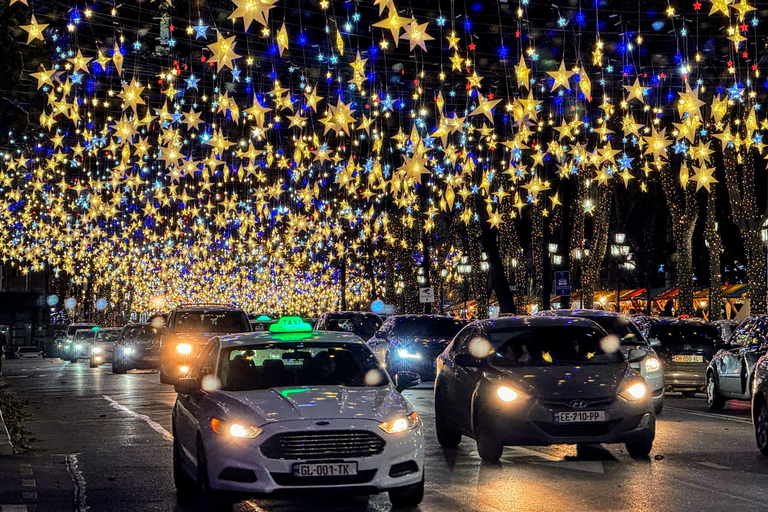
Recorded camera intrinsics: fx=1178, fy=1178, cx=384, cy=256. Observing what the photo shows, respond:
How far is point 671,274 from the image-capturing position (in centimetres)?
7631

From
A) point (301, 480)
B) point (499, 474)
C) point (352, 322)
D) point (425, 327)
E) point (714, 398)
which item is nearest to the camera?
point (301, 480)

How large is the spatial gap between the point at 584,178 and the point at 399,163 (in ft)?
35.2

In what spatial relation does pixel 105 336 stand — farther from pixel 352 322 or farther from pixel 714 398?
pixel 714 398

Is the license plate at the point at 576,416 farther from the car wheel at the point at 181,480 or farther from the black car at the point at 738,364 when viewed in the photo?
the black car at the point at 738,364

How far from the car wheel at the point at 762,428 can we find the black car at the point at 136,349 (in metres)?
26.7

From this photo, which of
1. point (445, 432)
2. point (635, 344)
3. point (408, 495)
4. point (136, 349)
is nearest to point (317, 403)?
point (408, 495)

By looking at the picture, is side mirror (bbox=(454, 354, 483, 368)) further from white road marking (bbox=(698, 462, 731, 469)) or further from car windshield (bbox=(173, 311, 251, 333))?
car windshield (bbox=(173, 311, 251, 333))

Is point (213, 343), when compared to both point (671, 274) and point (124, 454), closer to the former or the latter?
point (124, 454)

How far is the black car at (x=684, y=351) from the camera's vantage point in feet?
84.3

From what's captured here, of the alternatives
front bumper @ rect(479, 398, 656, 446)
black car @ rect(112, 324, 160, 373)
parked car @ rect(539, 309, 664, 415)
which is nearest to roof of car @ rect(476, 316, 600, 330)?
front bumper @ rect(479, 398, 656, 446)

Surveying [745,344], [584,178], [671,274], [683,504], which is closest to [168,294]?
[671,274]

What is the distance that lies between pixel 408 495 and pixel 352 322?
2502 centimetres

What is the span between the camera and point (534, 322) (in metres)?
14.1

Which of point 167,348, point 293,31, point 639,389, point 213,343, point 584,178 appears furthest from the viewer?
point 584,178
